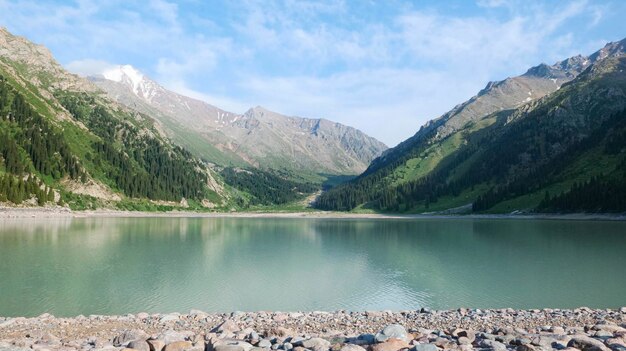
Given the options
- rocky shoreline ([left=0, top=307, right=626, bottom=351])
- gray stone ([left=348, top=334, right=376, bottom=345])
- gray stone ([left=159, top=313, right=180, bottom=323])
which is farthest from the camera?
gray stone ([left=159, top=313, right=180, bottom=323])

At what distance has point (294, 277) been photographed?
142ft

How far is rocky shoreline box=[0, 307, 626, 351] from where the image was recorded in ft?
50.5

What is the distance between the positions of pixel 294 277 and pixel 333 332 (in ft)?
75.7

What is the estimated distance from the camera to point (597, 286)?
36.8 metres

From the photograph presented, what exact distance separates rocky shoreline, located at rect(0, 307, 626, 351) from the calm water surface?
18.3 feet

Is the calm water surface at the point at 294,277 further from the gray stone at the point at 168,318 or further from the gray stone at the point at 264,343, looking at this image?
the gray stone at the point at 264,343

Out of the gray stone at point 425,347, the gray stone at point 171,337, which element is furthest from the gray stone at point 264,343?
the gray stone at point 425,347

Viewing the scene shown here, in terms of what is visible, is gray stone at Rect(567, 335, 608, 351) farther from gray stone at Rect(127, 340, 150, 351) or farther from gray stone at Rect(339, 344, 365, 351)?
gray stone at Rect(127, 340, 150, 351)

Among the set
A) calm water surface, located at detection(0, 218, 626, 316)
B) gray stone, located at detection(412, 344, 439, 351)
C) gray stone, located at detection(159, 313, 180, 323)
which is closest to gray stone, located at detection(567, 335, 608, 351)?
gray stone, located at detection(412, 344, 439, 351)

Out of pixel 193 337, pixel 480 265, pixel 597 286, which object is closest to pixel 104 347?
pixel 193 337

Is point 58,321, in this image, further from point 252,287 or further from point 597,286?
point 597,286

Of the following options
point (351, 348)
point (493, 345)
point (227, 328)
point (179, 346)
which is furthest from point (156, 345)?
point (493, 345)

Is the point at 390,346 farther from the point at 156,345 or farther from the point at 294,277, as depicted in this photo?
the point at 294,277

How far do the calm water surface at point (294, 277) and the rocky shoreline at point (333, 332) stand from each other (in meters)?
5.57
